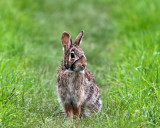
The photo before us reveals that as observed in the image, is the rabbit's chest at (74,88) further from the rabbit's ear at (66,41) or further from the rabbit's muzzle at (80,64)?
the rabbit's ear at (66,41)

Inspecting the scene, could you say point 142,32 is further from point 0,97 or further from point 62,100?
point 0,97

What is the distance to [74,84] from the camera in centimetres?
489

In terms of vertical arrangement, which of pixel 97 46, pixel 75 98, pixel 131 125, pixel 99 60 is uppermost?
pixel 97 46

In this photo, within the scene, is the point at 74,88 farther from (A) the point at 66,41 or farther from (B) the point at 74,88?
(A) the point at 66,41

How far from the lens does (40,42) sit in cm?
879

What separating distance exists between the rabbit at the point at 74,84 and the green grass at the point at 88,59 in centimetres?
19

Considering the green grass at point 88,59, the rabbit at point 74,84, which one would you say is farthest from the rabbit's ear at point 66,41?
the green grass at point 88,59

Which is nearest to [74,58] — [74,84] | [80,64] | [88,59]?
[80,64]

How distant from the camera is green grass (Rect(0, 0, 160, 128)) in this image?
4645mm

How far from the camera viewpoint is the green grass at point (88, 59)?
4.64 m

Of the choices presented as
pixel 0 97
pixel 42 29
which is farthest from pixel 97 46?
pixel 0 97

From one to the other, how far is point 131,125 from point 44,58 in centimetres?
356

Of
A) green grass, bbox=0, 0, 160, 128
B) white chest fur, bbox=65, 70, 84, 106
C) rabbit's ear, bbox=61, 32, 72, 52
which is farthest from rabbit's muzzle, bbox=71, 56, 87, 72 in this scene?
green grass, bbox=0, 0, 160, 128

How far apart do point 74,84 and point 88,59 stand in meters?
3.33
